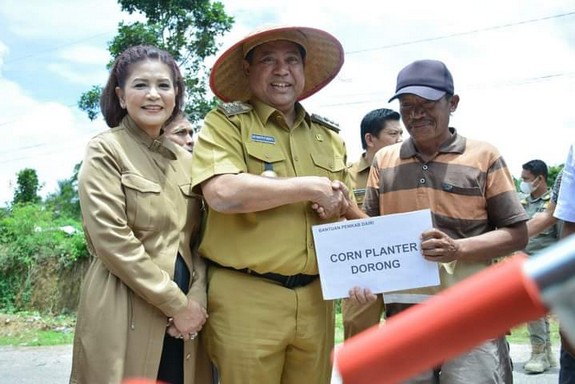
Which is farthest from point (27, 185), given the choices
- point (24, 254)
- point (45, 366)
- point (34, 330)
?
point (45, 366)

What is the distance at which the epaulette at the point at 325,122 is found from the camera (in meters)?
3.22

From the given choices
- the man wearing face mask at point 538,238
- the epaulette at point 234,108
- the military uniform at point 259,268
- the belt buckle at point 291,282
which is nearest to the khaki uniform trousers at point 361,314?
the military uniform at point 259,268

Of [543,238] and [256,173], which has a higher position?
[256,173]

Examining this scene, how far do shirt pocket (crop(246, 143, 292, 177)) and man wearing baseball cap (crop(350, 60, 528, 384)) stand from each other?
0.39 metres

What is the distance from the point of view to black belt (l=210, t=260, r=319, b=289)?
2.81 meters

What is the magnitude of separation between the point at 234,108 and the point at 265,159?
28 cm

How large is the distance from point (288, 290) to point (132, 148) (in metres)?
0.91

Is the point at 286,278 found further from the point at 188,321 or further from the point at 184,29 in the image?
the point at 184,29

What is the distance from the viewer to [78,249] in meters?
15.4

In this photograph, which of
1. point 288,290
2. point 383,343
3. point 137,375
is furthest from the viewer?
point 288,290

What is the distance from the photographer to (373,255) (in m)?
2.75

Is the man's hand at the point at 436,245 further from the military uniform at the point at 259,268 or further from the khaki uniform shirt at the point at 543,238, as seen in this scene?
the khaki uniform shirt at the point at 543,238

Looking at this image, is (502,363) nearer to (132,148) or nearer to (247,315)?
(247,315)

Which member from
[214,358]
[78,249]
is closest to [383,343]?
[214,358]
